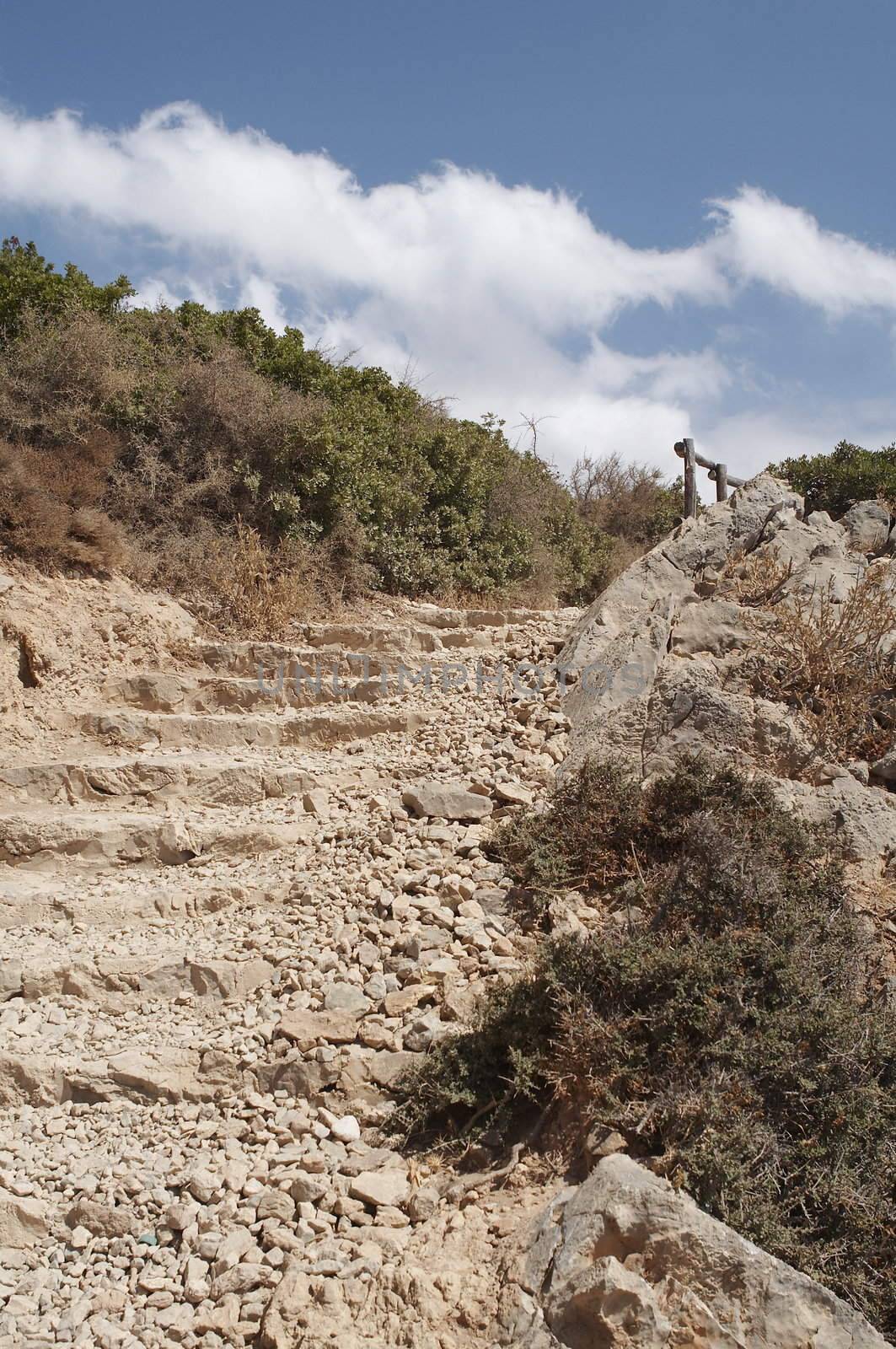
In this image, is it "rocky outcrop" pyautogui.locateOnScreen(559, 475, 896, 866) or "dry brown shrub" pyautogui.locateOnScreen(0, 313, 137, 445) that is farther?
"dry brown shrub" pyautogui.locateOnScreen(0, 313, 137, 445)

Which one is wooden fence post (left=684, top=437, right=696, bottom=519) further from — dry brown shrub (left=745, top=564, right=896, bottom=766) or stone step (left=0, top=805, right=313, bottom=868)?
stone step (left=0, top=805, right=313, bottom=868)

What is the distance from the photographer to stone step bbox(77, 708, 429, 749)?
7023mm

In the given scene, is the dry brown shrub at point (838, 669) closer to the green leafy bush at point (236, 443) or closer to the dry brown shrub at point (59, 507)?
the green leafy bush at point (236, 443)

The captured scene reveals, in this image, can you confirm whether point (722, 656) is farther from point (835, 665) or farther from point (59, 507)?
point (59, 507)

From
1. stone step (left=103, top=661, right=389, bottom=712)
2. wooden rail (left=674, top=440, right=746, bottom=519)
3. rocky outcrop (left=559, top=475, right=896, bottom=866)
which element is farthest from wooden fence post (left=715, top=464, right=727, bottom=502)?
stone step (left=103, top=661, right=389, bottom=712)

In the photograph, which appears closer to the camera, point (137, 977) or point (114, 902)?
point (137, 977)

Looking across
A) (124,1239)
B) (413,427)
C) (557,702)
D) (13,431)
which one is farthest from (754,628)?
(13,431)

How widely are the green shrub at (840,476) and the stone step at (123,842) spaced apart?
1093cm

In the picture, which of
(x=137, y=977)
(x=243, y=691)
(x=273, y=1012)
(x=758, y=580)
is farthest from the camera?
(x=243, y=691)

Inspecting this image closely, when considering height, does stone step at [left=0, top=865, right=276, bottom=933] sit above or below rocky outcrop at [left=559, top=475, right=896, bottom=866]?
below

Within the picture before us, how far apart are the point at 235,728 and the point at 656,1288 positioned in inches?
209

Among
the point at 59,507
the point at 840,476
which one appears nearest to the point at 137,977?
the point at 59,507

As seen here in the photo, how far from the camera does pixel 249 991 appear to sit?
4.49m

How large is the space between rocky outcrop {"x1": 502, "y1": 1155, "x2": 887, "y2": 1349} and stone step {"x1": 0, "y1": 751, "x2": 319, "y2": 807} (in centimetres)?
408
